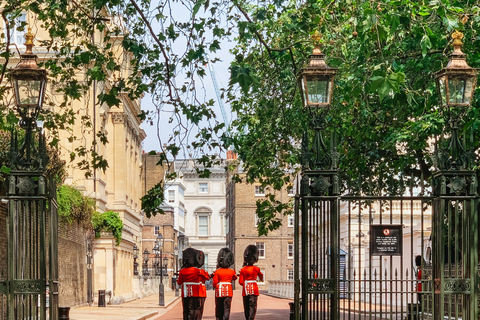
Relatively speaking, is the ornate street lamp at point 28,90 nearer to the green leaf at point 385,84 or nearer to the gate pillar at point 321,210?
the gate pillar at point 321,210

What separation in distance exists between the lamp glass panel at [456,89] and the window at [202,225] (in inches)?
4629

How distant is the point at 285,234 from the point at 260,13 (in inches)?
2896

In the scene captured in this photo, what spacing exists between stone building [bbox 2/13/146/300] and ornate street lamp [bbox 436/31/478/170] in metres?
24.5

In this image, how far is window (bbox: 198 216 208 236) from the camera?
12731 cm

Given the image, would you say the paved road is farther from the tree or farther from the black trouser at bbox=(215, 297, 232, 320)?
the black trouser at bbox=(215, 297, 232, 320)

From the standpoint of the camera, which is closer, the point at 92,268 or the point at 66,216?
the point at 66,216

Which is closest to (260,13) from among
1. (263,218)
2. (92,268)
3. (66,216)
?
(263,218)

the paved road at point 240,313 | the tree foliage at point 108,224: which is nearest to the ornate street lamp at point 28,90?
the paved road at point 240,313

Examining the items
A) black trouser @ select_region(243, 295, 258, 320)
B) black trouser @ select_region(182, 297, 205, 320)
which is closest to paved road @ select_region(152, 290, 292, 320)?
black trouser @ select_region(243, 295, 258, 320)

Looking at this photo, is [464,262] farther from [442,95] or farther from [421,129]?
[421,129]

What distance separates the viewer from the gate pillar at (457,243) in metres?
9.98

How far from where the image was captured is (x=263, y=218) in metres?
23.9

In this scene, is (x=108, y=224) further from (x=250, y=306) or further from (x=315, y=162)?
(x=315, y=162)

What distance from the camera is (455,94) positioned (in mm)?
10094
